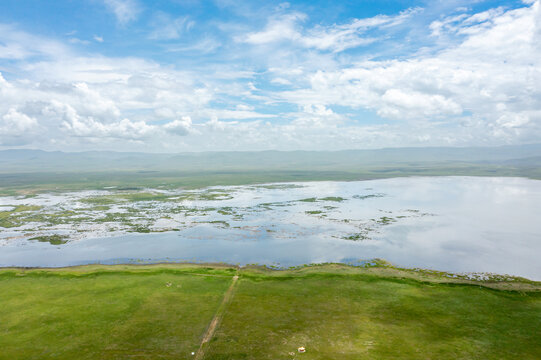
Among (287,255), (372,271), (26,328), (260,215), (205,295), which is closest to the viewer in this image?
A: (26,328)

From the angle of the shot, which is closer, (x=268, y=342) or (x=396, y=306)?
(x=268, y=342)

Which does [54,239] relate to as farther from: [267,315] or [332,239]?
[332,239]

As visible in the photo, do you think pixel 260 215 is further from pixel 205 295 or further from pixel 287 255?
pixel 205 295

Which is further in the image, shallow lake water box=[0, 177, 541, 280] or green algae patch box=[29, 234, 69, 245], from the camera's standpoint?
green algae patch box=[29, 234, 69, 245]

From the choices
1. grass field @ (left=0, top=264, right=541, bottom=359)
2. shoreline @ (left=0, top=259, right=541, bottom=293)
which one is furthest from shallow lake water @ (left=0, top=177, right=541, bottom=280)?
grass field @ (left=0, top=264, right=541, bottom=359)

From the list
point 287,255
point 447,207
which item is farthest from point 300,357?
point 447,207

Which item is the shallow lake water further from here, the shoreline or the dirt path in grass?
the dirt path in grass

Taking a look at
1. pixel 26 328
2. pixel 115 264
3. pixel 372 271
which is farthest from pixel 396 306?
pixel 115 264

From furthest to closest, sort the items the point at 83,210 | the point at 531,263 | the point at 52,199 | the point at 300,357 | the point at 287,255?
the point at 52,199, the point at 83,210, the point at 287,255, the point at 531,263, the point at 300,357
